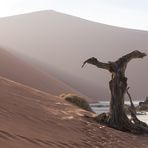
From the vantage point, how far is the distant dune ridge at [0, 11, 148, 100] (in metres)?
88.2

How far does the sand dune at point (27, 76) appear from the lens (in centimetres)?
5781

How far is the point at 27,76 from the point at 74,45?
155 ft

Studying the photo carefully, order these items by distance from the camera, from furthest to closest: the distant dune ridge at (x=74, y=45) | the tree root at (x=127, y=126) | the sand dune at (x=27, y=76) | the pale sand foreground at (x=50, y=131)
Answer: the distant dune ridge at (x=74, y=45) < the sand dune at (x=27, y=76) < the tree root at (x=127, y=126) < the pale sand foreground at (x=50, y=131)

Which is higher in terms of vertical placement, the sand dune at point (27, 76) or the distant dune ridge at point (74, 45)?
the distant dune ridge at point (74, 45)

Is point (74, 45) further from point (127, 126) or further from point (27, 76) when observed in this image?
point (127, 126)

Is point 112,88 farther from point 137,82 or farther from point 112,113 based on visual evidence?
point 137,82

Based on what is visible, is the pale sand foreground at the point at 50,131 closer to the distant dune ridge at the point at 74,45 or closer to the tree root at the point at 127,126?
the tree root at the point at 127,126

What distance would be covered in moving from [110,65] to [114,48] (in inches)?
3644

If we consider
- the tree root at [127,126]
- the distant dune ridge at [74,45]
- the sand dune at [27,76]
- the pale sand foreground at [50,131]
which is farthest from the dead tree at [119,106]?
the distant dune ridge at [74,45]

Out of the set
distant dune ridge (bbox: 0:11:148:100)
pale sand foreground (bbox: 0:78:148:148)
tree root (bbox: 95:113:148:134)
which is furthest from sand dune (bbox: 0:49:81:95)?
pale sand foreground (bbox: 0:78:148:148)

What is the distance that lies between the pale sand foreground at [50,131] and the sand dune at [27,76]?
4240cm

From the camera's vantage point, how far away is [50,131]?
11.0 metres

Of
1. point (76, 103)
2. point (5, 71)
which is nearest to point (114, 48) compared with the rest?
point (5, 71)

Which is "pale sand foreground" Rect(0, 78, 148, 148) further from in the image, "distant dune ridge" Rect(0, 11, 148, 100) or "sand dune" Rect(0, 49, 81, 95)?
"distant dune ridge" Rect(0, 11, 148, 100)
